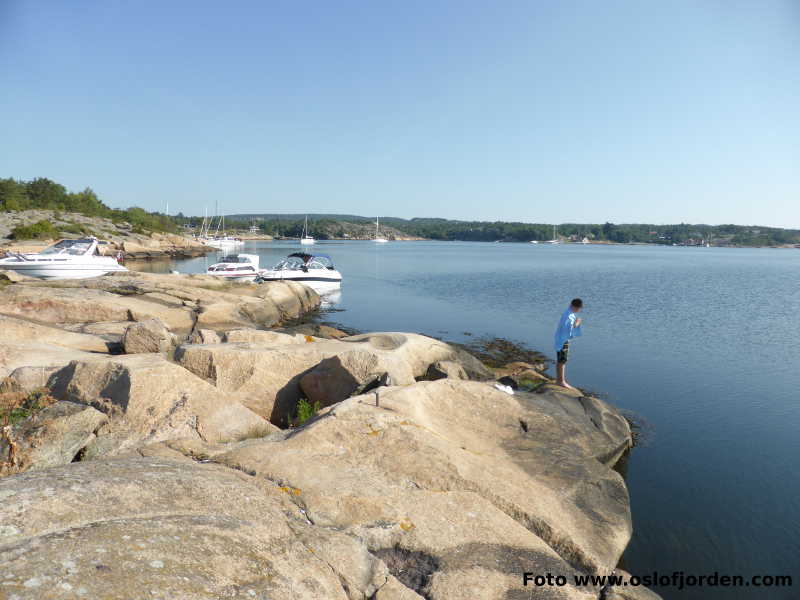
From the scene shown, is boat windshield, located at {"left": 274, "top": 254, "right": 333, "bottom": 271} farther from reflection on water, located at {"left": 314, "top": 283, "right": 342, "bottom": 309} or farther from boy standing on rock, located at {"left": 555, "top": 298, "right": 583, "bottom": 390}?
boy standing on rock, located at {"left": 555, "top": 298, "right": 583, "bottom": 390}

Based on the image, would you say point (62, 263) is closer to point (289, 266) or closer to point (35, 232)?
point (289, 266)

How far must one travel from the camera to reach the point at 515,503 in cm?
621

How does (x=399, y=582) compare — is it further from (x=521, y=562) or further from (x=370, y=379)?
(x=370, y=379)

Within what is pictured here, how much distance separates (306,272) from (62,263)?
55.6 feet

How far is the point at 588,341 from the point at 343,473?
19.7m

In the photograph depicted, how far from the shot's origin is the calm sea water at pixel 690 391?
8.38 meters

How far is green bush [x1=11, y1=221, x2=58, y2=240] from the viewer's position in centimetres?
5761

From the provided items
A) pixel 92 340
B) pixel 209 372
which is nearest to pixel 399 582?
pixel 209 372

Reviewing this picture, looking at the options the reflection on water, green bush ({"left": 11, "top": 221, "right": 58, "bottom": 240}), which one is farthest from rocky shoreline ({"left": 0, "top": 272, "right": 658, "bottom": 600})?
green bush ({"left": 11, "top": 221, "right": 58, "bottom": 240})

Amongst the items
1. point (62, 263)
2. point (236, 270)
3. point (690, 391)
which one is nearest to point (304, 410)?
point (690, 391)

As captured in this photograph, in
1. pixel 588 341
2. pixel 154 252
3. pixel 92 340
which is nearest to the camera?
pixel 92 340

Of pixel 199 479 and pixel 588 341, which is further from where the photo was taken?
pixel 588 341

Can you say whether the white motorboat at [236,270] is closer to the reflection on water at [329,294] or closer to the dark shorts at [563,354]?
the reflection on water at [329,294]

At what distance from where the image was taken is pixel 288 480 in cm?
560
